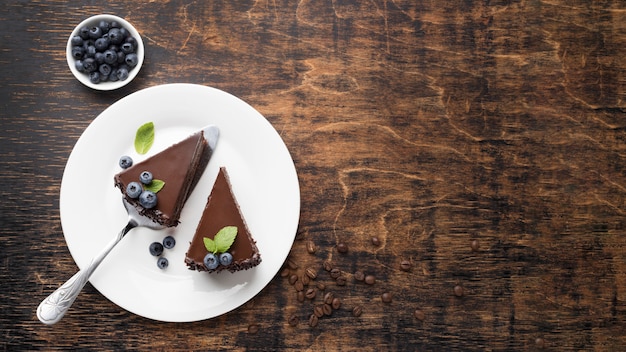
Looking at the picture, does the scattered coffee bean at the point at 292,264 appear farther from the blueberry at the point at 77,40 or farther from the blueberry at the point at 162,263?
the blueberry at the point at 77,40

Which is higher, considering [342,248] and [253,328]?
[342,248]

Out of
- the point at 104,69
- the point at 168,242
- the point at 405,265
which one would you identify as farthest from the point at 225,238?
the point at 104,69

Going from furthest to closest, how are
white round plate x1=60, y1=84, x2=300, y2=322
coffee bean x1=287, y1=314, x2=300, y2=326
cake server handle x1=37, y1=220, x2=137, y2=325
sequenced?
coffee bean x1=287, y1=314, x2=300, y2=326 < white round plate x1=60, y1=84, x2=300, y2=322 < cake server handle x1=37, y1=220, x2=137, y2=325

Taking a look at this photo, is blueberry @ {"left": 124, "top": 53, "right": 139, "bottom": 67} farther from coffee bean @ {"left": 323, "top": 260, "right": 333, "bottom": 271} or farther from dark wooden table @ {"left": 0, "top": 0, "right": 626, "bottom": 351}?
coffee bean @ {"left": 323, "top": 260, "right": 333, "bottom": 271}

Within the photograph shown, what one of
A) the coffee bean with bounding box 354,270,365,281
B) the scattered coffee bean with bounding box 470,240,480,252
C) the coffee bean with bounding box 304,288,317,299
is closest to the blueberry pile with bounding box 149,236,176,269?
the coffee bean with bounding box 304,288,317,299

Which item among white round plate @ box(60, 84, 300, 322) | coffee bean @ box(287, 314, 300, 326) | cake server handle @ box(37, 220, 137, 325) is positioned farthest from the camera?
coffee bean @ box(287, 314, 300, 326)

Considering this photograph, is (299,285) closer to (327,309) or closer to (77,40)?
(327,309)
